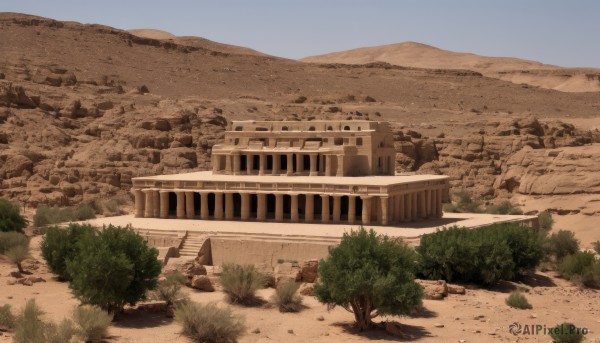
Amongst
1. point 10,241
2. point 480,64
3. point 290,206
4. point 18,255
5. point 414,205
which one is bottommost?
point 18,255

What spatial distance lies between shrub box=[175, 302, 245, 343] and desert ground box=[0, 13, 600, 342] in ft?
1.50

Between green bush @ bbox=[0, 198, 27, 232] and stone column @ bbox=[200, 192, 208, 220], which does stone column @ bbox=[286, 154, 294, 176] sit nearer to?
stone column @ bbox=[200, 192, 208, 220]

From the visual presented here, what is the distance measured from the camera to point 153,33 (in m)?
171

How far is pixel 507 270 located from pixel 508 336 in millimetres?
7069

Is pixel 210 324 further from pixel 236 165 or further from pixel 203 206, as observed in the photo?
pixel 236 165

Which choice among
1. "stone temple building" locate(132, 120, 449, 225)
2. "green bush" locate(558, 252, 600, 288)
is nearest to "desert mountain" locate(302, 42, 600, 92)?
"stone temple building" locate(132, 120, 449, 225)

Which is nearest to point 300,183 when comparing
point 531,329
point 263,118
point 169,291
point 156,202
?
point 156,202

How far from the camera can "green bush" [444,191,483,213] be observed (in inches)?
2045

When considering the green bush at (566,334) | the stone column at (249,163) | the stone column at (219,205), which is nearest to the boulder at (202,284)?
the stone column at (219,205)

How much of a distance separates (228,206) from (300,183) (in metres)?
3.61

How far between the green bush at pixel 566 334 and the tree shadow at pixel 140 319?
10823 mm

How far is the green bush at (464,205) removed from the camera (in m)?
51.9

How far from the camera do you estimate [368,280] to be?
28031 millimetres

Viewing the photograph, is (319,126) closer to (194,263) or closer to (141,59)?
(194,263)
